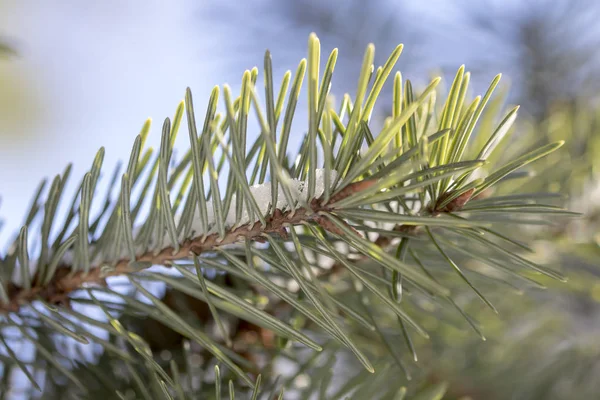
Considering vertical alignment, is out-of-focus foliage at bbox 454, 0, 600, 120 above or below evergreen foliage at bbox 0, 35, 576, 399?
above

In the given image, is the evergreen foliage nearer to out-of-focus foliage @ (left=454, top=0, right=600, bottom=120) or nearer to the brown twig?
the brown twig

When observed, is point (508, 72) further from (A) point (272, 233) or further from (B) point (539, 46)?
(A) point (272, 233)

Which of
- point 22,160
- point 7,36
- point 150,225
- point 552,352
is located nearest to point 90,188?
point 150,225

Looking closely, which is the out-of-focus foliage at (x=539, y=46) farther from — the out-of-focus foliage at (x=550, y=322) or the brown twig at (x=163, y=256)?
the brown twig at (x=163, y=256)

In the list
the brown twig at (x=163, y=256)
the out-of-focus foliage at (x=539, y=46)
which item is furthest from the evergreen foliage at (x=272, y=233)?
the out-of-focus foliage at (x=539, y=46)

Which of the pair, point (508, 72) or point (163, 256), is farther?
point (508, 72)

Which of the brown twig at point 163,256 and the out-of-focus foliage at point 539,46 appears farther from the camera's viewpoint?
the out-of-focus foliage at point 539,46

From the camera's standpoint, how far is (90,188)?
262 millimetres

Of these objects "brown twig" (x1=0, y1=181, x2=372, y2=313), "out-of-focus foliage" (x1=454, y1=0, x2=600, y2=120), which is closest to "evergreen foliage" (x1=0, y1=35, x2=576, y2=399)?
"brown twig" (x1=0, y1=181, x2=372, y2=313)

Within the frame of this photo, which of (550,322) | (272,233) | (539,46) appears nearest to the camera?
(272,233)

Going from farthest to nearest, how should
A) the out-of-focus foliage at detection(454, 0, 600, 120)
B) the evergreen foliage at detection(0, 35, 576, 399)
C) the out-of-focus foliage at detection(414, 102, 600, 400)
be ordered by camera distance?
the out-of-focus foliage at detection(454, 0, 600, 120), the out-of-focus foliage at detection(414, 102, 600, 400), the evergreen foliage at detection(0, 35, 576, 399)

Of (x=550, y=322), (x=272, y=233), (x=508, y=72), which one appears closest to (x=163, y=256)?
(x=272, y=233)

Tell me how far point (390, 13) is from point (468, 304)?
1.39 ft

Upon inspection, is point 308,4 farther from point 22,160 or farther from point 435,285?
point 22,160
